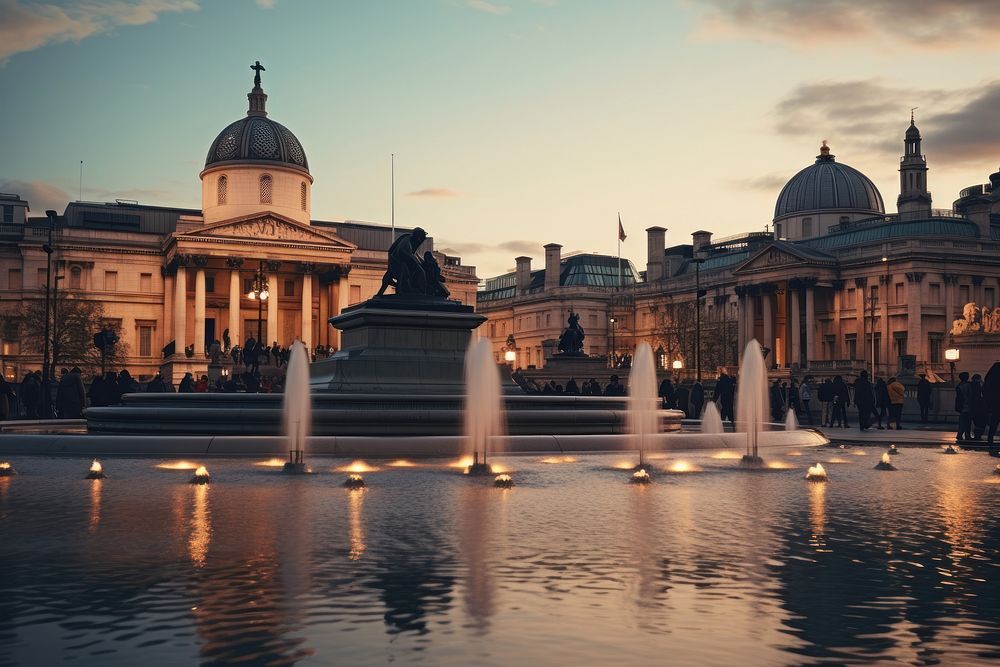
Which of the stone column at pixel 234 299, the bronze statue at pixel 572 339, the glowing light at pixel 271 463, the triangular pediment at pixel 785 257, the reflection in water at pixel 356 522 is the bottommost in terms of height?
the reflection in water at pixel 356 522

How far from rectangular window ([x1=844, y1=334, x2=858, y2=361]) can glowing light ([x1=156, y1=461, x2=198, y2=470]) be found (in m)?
95.7

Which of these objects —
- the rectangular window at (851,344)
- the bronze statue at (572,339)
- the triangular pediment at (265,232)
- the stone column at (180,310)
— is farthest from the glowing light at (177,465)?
the rectangular window at (851,344)

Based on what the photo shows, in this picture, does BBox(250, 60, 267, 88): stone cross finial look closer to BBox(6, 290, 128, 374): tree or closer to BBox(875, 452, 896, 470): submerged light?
BBox(6, 290, 128, 374): tree

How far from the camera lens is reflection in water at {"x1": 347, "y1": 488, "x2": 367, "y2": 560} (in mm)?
9383

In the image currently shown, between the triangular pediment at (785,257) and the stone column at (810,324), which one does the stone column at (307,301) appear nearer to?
the triangular pediment at (785,257)

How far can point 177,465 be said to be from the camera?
18.4 metres

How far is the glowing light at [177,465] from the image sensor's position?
17969 millimetres

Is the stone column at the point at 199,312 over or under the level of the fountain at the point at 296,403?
over

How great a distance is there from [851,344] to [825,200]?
20.2 m

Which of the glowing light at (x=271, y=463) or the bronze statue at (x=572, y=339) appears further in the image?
the bronze statue at (x=572, y=339)

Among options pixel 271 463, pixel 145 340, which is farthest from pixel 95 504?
pixel 145 340

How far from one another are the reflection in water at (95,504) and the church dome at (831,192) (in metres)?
114

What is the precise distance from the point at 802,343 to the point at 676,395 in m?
75.7

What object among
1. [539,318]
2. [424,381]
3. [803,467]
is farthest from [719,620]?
[539,318]
